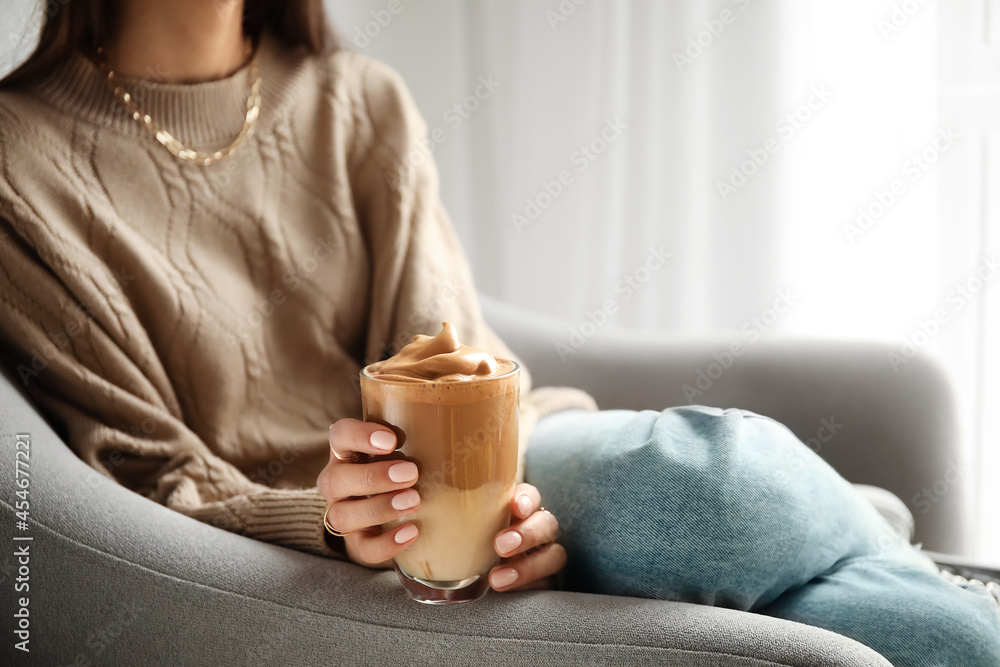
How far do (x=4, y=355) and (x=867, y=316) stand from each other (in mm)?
1913

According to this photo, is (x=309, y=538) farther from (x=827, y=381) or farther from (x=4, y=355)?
(x=827, y=381)

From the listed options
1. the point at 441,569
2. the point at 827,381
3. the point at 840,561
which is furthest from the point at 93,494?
the point at 827,381

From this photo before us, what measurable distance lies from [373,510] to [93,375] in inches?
17.4

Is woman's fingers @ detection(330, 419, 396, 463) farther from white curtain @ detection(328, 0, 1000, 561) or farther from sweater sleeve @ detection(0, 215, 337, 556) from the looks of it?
white curtain @ detection(328, 0, 1000, 561)

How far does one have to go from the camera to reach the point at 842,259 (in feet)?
6.55

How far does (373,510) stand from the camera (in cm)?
63

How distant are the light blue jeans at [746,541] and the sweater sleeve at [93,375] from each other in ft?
1.38
